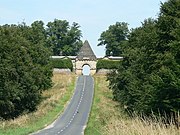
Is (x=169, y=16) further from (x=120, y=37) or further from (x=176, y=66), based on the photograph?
(x=120, y=37)

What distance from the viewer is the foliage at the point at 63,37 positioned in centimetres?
14012

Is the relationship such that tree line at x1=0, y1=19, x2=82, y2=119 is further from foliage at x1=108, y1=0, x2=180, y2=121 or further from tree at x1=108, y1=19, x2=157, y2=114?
foliage at x1=108, y1=0, x2=180, y2=121

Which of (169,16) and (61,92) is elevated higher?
(169,16)

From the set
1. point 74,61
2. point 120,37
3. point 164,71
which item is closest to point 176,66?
point 164,71

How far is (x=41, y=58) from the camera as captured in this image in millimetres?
68188

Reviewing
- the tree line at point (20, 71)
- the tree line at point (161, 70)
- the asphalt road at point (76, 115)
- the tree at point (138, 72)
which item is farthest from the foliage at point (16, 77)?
the tree line at point (161, 70)

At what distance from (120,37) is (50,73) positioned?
72518mm

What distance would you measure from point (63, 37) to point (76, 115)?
3446 inches

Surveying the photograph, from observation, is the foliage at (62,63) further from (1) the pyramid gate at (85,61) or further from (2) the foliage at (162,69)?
(2) the foliage at (162,69)

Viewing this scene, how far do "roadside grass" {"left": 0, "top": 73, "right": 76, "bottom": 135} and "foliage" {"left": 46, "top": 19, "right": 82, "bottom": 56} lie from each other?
137 feet

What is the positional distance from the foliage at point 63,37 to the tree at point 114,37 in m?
8.23

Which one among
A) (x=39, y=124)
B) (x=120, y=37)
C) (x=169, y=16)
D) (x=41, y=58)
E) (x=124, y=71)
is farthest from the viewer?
(x=120, y=37)

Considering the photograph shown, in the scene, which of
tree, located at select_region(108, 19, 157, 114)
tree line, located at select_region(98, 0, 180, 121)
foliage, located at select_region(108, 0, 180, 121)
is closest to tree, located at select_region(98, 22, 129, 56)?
tree, located at select_region(108, 19, 157, 114)

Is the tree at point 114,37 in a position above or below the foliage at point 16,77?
above
